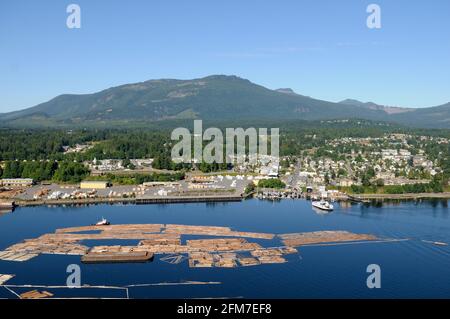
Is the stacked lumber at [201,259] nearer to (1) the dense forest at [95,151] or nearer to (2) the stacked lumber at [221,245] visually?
(2) the stacked lumber at [221,245]

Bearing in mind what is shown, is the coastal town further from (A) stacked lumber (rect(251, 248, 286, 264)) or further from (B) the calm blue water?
(A) stacked lumber (rect(251, 248, 286, 264))

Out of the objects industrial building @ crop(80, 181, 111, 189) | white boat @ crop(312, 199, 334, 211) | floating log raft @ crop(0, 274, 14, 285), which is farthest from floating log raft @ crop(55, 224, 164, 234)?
industrial building @ crop(80, 181, 111, 189)

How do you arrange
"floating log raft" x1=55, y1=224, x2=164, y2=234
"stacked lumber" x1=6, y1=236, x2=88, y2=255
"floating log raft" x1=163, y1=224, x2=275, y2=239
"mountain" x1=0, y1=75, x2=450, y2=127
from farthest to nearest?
1. "mountain" x1=0, y1=75, x2=450, y2=127
2. "floating log raft" x1=55, y1=224, x2=164, y2=234
3. "floating log raft" x1=163, y1=224, x2=275, y2=239
4. "stacked lumber" x1=6, y1=236, x2=88, y2=255

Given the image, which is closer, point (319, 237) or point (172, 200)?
point (319, 237)

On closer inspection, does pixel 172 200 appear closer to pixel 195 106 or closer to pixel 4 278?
pixel 4 278

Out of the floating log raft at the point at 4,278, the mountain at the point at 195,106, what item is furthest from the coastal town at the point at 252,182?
the mountain at the point at 195,106

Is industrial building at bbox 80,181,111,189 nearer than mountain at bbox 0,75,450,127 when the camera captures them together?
Yes

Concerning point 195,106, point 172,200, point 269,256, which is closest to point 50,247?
point 269,256
